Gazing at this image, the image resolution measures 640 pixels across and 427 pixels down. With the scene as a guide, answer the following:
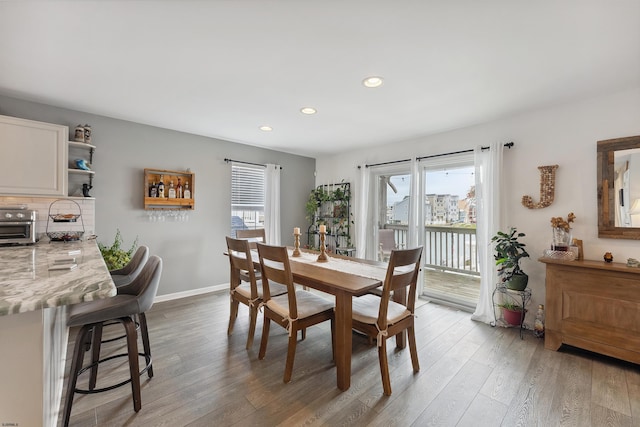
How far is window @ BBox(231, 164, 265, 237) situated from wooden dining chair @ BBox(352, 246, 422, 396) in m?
2.85

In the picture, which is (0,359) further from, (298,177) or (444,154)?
(298,177)

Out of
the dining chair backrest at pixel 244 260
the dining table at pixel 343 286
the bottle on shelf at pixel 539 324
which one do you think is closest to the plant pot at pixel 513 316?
the bottle on shelf at pixel 539 324

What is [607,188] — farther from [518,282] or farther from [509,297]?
[509,297]

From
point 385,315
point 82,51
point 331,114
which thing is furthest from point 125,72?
point 385,315

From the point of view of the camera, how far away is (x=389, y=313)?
2061 millimetres

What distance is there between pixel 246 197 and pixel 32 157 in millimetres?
2495

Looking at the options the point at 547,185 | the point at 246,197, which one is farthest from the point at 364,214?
the point at 547,185

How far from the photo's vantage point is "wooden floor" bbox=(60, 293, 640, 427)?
1.68m

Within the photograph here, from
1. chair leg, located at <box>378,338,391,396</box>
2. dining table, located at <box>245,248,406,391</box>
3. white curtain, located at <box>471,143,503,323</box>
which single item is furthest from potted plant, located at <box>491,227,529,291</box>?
chair leg, located at <box>378,338,391,396</box>

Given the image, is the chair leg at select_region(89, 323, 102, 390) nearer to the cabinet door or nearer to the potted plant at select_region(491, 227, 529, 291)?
the cabinet door

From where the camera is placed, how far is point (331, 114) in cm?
312

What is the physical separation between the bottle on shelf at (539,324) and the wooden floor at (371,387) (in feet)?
0.59

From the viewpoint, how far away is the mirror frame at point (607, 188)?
248 cm

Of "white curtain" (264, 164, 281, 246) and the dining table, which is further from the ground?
"white curtain" (264, 164, 281, 246)
